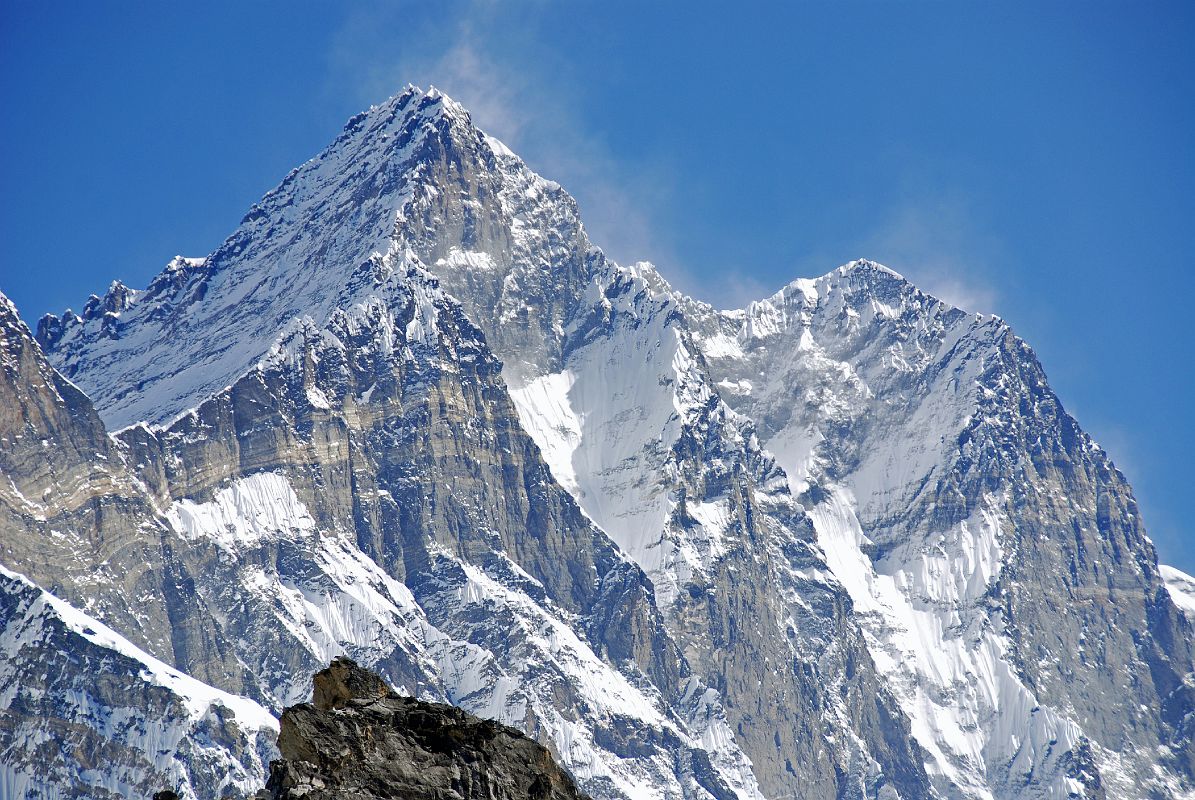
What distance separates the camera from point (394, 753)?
6022 centimetres

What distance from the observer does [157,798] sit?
198ft

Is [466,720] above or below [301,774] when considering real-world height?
above

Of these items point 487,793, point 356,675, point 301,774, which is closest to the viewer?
point 301,774

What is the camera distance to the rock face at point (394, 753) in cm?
5784

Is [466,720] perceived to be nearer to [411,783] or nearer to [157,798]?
[411,783]

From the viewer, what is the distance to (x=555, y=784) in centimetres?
6406

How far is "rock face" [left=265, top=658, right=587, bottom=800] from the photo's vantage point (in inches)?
2277

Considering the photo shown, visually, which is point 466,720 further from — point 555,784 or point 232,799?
point 232,799

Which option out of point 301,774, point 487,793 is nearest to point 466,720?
point 487,793

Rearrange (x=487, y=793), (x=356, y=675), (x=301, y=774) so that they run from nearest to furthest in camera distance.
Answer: (x=301, y=774), (x=487, y=793), (x=356, y=675)

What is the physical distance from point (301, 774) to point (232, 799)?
11.5 metres

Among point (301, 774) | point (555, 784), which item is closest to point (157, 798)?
A: point (301, 774)

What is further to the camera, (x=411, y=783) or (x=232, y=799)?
(x=232, y=799)

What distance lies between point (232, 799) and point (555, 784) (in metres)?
10.7
